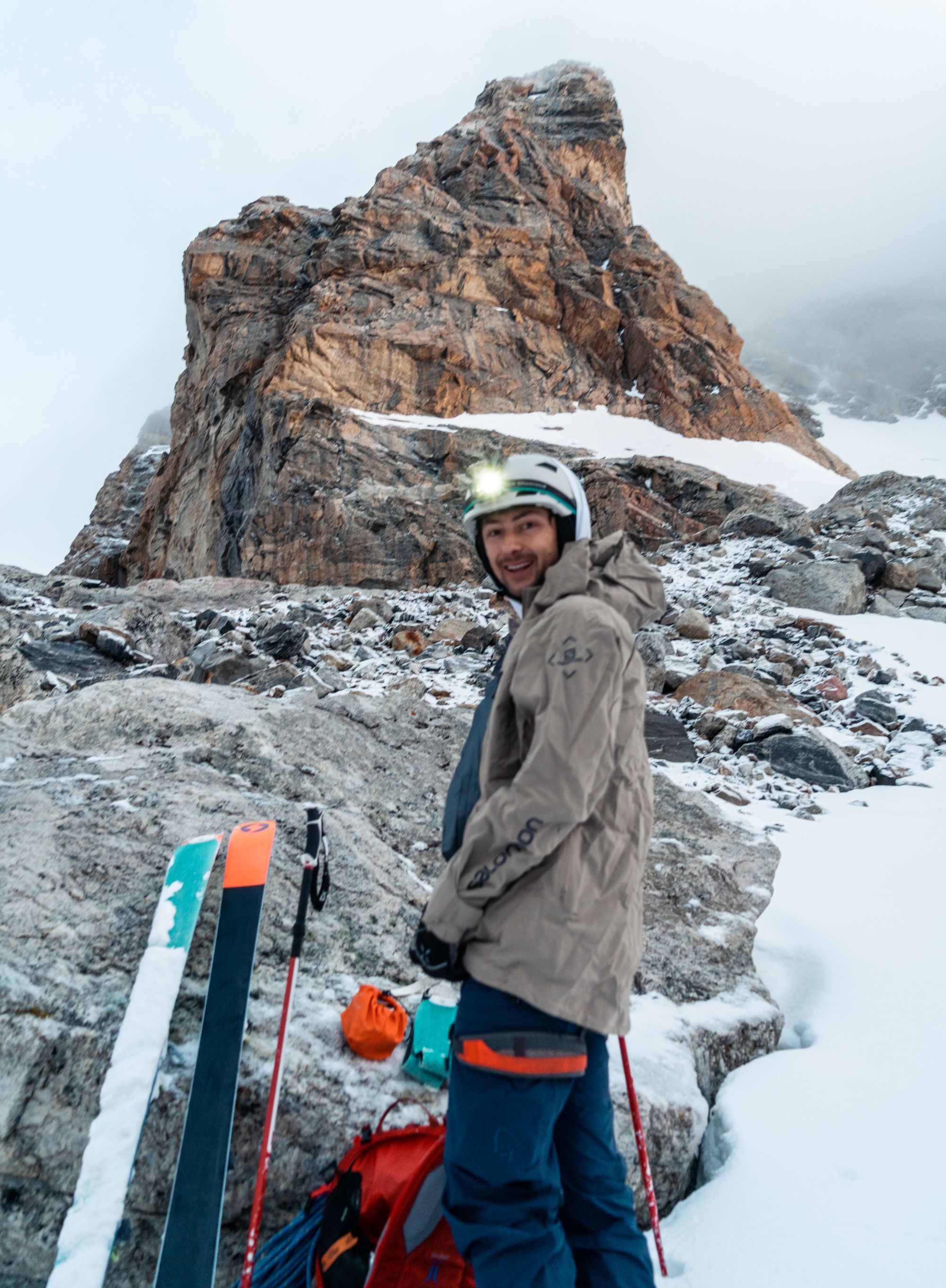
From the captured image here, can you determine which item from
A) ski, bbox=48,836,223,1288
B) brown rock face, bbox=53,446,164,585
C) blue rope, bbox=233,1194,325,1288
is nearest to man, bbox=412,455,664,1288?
blue rope, bbox=233,1194,325,1288

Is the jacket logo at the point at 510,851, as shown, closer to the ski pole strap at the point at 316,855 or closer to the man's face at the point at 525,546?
the man's face at the point at 525,546

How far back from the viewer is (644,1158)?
218 centimetres

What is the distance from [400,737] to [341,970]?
10.0 feet

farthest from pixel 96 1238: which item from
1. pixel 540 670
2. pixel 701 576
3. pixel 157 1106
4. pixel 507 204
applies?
pixel 507 204

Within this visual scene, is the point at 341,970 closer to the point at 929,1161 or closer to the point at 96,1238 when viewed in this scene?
the point at 96,1238

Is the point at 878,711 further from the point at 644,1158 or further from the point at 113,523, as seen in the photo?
the point at 113,523

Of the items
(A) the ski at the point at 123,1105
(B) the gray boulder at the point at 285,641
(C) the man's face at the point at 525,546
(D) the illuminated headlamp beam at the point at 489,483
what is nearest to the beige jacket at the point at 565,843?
(C) the man's face at the point at 525,546

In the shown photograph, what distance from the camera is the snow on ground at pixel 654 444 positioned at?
24.0 meters

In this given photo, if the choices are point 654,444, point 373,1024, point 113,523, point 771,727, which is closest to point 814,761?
point 771,727

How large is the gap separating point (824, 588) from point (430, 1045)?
1275 centimetres

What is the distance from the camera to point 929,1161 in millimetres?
2141

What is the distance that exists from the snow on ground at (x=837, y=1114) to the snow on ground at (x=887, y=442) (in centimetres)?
6758

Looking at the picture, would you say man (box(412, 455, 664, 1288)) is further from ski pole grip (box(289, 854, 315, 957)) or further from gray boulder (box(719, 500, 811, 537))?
gray boulder (box(719, 500, 811, 537))

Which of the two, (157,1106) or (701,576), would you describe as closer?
(157,1106)
